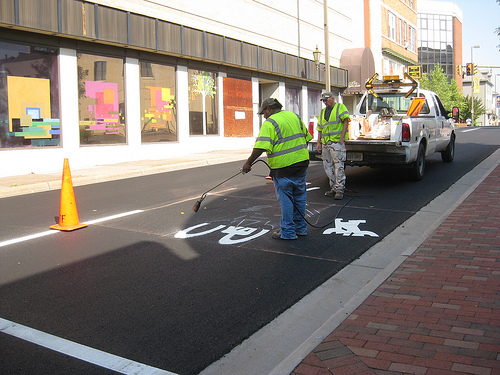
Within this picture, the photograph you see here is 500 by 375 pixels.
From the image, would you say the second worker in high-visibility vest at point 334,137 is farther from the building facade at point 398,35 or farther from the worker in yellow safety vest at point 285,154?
the building facade at point 398,35

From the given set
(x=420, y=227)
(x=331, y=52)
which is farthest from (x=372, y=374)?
(x=331, y=52)

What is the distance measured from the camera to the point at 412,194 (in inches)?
393

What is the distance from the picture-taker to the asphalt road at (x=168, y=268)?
3.86 meters

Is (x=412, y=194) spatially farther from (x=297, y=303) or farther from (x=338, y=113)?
(x=297, y=303)

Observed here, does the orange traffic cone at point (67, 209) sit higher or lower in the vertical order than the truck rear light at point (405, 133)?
lower

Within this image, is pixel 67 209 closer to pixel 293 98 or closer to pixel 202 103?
pixel 202 103

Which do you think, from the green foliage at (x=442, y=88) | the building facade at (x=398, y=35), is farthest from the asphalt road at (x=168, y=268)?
the green foliage at (x=442, y=88)

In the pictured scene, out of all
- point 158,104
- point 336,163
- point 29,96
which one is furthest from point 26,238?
point 158,104

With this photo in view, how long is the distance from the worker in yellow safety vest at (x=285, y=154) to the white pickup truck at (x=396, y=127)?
4030 millimetres

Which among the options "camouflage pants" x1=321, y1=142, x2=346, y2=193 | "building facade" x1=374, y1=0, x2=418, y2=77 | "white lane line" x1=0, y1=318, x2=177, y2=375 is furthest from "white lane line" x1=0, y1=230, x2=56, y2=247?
"building facade" x1=374, y1=0, x2=418, y2=77

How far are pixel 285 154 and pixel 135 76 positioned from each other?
13.2m

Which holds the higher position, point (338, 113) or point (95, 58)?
point (95, 58)

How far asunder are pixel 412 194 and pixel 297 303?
19.9 feet

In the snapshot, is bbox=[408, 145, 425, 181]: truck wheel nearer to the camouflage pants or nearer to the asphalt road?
the asphalt road
